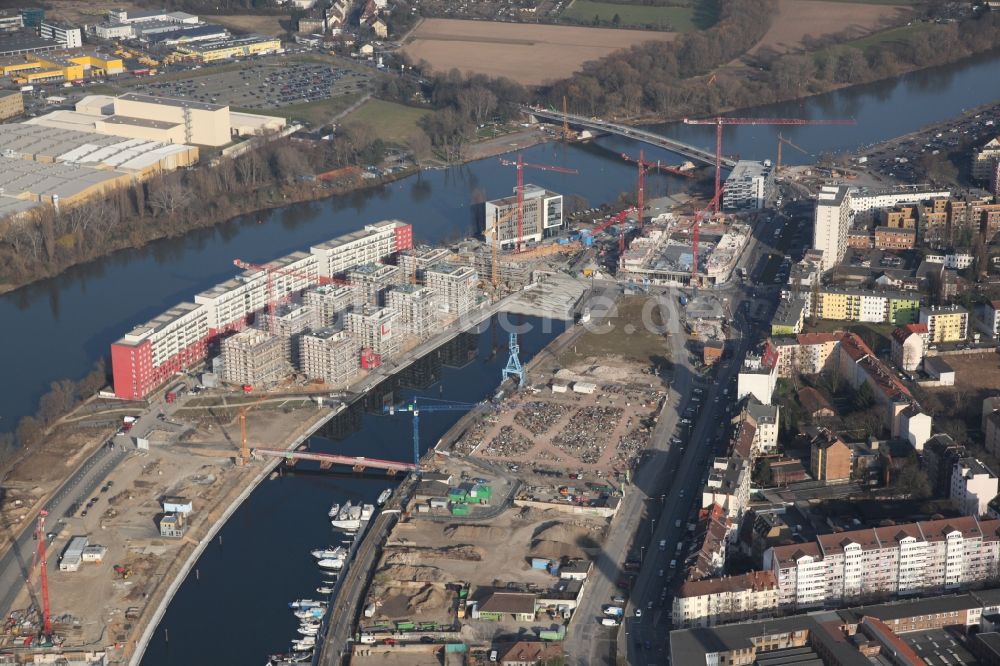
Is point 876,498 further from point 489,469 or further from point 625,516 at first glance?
point 489,469

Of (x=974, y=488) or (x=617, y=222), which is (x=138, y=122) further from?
(x=974, y=488)

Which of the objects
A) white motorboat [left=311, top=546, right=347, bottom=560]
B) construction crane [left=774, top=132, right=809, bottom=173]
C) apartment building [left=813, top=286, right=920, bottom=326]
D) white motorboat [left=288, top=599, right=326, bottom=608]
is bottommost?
white motorboat [left=288, top=599, right=326, bottom=608]

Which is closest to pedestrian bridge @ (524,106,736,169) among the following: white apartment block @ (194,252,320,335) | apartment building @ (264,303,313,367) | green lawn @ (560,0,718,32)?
green lawn @ (560,0,718,32)

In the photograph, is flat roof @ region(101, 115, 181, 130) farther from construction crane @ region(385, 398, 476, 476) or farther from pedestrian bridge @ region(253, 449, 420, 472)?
pedestrian bridge @ region(253, 449, 420, 472)

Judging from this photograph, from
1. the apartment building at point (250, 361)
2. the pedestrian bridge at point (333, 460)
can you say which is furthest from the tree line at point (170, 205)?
the pedestrian bridge at point (333, 460)

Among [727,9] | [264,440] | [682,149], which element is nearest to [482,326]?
[264,440]

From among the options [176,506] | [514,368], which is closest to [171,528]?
[176,506]

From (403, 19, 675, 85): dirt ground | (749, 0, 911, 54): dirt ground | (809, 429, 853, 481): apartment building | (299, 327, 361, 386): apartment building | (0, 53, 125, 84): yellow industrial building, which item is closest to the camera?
(809, 429, 853, 481): apartment building
